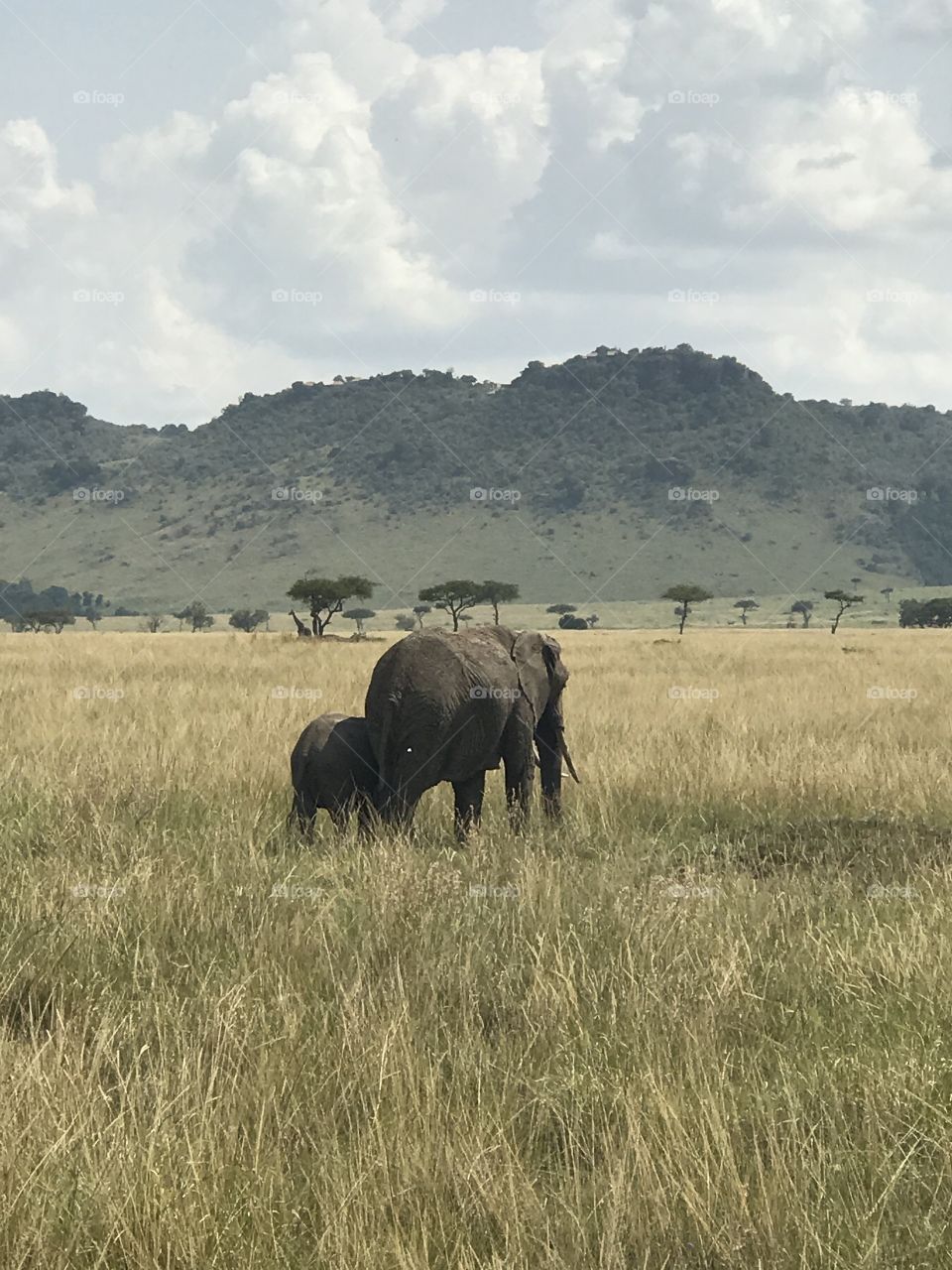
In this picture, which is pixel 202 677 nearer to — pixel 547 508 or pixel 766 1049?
pixel 766 1049

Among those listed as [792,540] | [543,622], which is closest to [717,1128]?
[543,622]

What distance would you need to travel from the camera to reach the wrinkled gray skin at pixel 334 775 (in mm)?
7789

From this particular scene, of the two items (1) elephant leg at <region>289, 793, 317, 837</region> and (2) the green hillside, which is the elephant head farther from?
(2) the green hillside

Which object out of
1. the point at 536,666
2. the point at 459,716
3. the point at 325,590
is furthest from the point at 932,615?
the point at 459,716

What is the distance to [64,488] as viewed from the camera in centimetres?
16550

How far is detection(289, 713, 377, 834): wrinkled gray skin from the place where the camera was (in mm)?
7789

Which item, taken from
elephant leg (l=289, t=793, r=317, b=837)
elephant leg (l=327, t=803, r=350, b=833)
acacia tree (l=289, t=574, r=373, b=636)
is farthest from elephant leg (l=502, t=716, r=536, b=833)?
acacia tree (l=289, t=574, r=373, b=636)

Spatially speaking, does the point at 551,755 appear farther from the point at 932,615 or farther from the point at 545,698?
the point at 932,615

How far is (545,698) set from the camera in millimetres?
9148

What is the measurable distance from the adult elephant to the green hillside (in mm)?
109940

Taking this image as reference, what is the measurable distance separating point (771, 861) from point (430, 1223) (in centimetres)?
519

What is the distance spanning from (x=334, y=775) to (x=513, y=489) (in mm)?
105342

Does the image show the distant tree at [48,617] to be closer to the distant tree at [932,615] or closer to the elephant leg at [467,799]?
the distant tree at [932,615]

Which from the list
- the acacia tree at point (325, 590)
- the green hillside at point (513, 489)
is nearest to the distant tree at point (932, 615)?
the green hillside at point (513, 489)
